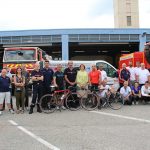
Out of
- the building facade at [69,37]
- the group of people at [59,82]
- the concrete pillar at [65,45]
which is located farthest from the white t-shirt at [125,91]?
the concrete pillar at [65,45]

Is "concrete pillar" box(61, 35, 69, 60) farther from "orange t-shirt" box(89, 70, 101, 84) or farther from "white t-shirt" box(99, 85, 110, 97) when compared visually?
"white t-shirt" box(99, 85, 110, 97)

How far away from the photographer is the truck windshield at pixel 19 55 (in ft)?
75.1

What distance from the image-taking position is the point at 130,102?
51.8 feet

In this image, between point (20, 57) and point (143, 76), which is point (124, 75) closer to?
point (143, 76)

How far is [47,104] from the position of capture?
1377cm

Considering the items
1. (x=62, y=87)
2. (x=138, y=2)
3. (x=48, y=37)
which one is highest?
(x=138, y=2)

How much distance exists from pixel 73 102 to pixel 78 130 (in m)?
4.40

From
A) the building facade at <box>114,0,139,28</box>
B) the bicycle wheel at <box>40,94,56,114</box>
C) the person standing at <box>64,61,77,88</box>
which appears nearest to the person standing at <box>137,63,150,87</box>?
the person standing at <box>64,61,77,88</box>

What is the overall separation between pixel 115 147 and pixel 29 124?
13.0 feet

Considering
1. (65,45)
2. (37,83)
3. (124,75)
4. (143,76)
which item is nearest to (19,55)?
(124,75)

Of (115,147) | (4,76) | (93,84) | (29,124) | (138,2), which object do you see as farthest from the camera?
(138,2)

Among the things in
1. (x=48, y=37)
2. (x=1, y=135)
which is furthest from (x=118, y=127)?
(x=48, y=37)

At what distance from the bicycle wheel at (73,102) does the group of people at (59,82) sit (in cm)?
35

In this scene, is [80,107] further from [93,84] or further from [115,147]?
[115,147]
